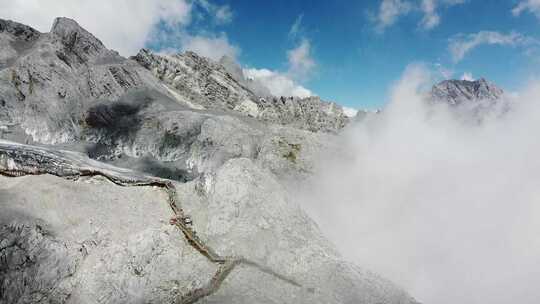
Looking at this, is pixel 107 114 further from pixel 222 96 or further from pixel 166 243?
pixel 166 243

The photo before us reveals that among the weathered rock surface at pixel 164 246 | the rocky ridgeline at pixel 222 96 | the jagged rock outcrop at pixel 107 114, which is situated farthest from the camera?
the rocky ridgeline at pixel 222 96

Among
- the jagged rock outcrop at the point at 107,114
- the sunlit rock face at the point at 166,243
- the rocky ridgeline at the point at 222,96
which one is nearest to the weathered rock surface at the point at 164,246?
the sunlit rock face at the point at 166,243

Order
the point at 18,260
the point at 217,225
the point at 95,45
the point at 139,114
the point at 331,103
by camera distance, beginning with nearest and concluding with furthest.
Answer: the point at 18,260
the point at 217,225
the point at 139,114
the point at 95,45
the point at 331,103

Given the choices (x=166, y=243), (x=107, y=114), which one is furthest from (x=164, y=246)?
(x=107, y=114)

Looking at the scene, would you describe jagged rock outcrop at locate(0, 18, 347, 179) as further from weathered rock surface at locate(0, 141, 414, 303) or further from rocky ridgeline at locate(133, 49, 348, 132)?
weathered rock surface at locate(0, 141, 414, 303)

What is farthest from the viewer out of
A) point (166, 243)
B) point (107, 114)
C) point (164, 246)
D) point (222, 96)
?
point (222, 96)

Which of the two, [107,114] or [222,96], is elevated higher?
[222,96]

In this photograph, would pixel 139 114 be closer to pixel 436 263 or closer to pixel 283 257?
pixel 283 257

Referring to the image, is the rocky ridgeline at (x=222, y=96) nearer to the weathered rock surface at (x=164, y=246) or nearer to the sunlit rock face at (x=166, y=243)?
the sunlit rock face at (x=166, y=243)

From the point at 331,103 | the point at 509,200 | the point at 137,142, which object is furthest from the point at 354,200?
the point at 509,200
